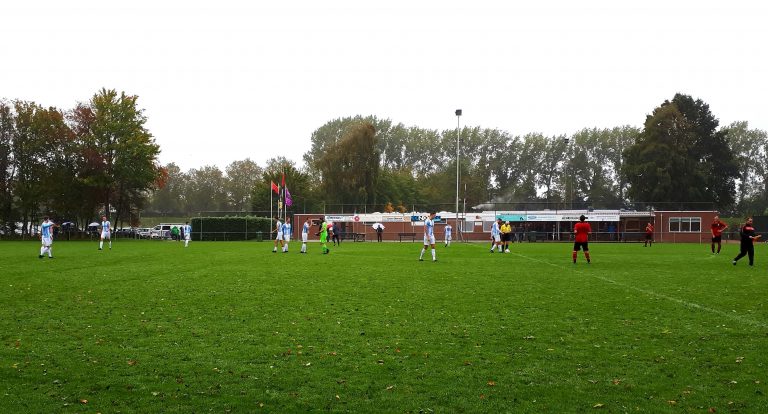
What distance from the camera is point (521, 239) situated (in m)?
55.6

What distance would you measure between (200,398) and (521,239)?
171 ft

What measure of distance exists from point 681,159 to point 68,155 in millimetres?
65236

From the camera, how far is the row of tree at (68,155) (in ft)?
184

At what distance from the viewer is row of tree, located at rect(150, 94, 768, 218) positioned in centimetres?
7044

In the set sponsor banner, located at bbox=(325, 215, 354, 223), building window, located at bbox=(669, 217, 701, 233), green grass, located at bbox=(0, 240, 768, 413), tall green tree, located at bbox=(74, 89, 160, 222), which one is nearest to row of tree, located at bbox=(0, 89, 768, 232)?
tall green tree, located at bbox=(74, 89, 160, 222)

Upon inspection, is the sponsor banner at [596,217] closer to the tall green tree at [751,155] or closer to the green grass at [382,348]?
the green grass at [382,348]

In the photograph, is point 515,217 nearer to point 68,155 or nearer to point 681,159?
point 681,159

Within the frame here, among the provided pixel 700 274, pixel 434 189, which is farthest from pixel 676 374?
pixel 434 189

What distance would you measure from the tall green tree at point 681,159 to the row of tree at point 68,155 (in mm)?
54146

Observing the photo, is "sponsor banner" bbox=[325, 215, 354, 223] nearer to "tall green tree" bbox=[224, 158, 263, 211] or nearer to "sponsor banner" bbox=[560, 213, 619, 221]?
"sponsor banner" bbox=[560, 213, 619, 221]

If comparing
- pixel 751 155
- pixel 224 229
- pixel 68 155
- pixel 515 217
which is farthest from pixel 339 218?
pixel 751 155

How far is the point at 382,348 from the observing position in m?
7.32

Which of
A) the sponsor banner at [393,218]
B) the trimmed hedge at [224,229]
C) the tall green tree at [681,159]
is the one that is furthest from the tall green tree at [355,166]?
the tall green tree at [681,159]

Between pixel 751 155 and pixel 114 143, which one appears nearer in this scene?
pixel 114 143
